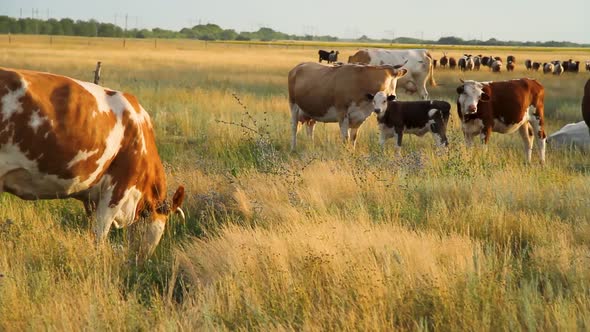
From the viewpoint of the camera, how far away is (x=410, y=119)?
490 inches

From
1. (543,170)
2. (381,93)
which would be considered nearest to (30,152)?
(543,170)

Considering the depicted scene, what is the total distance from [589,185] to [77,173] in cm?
547

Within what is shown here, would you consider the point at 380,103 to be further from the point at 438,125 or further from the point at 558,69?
the point at 558,69

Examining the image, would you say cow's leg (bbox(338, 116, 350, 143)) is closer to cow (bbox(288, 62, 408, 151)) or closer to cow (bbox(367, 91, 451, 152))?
cow (bbox(288, 62, 408, 151))

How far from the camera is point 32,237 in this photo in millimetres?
5973

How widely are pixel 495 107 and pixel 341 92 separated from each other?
107 inches

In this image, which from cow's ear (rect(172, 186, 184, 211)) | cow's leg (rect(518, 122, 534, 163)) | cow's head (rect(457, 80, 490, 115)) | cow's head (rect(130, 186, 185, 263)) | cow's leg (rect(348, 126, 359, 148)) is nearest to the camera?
cow's head (rect(130, 186, 185, 263))

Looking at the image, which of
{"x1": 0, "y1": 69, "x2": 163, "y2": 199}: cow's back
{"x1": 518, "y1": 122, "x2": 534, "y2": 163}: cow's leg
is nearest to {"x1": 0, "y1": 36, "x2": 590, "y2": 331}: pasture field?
{"x1": 0, "y1": 69, "x2": 163, "y2": 199}: cow's back

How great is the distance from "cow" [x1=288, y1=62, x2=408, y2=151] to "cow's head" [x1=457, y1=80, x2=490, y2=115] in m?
1.79

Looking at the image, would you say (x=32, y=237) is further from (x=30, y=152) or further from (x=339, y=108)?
(x=339, y=108)

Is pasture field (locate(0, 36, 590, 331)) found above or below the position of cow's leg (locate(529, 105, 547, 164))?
below

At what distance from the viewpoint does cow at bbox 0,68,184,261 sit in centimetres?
516

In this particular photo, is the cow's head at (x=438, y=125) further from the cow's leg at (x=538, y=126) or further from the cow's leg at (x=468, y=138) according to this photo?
the cow's leg at (x=538, y=126)

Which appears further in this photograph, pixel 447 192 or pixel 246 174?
pixel 246 174
